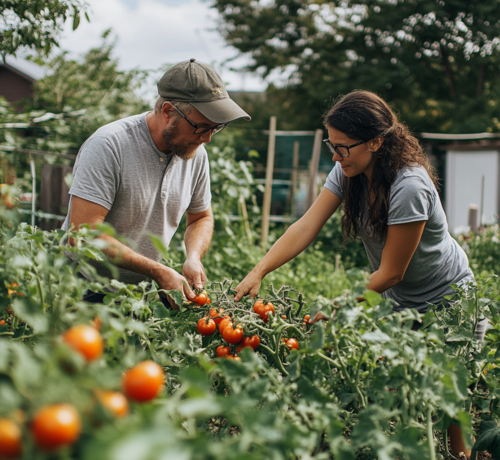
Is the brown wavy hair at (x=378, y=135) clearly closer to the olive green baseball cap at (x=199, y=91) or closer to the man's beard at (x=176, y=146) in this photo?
the olive green baseball cap at (x=199, y=91)

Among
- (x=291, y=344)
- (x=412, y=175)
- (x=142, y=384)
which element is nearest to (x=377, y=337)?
(x=291, y=344)

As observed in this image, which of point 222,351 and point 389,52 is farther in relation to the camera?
point 389,52

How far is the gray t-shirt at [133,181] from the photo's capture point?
183cm

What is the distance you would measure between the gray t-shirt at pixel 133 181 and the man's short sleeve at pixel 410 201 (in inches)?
40.2

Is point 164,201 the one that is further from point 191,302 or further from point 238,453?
point 238,453

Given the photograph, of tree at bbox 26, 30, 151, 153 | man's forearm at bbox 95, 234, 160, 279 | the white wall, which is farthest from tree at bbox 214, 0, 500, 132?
man's forearm at bbox 95, 234, 160, 279

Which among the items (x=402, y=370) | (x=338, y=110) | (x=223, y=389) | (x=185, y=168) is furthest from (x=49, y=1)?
(x=402, y=370)

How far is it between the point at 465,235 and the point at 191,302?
4724mm

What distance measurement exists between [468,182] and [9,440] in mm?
11559

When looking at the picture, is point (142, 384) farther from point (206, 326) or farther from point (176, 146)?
point (176, 146)

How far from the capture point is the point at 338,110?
5.93 ft

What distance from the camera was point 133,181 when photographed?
6.37 ft

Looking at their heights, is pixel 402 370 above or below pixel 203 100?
below

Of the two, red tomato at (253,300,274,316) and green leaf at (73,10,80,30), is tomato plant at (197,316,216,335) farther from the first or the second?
green leaf at (73,10,80,30)
